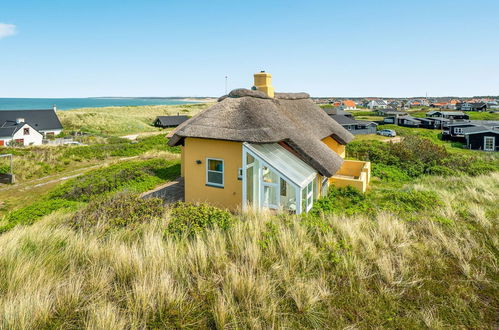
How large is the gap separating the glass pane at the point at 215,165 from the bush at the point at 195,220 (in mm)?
4984

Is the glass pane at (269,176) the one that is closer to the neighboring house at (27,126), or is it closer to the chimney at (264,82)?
the chimney at (264,82)

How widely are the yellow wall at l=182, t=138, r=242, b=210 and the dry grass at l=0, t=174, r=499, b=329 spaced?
5.57m

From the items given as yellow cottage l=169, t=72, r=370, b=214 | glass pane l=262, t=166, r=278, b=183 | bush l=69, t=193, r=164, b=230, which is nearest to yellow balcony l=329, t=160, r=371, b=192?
yellow cottage l=169, t=72, r=370, b=214

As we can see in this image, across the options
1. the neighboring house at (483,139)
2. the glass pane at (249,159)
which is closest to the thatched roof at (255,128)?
the glass pane at (249,159)

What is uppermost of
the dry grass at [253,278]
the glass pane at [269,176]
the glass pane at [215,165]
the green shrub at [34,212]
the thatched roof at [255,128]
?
the thatched roof at [255,128]

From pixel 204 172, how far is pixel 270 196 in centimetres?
303

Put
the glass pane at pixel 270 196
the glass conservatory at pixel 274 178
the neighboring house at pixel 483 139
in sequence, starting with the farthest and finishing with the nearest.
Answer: the neighboring house at pixel 483 139
the glass pane at pixel 270 196
the glass conservatory at pixel 274 178

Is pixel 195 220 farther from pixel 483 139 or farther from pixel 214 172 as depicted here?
pixel 483 139

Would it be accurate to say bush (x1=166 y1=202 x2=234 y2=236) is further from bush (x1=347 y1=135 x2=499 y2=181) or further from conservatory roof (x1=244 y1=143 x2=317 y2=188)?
bush (x1=347 y1=135 x2=499 y2=181)

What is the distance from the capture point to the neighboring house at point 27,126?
41.2m

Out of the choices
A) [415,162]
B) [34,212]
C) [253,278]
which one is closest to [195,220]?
[253,278]

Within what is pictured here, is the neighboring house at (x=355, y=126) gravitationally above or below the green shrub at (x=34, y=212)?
above

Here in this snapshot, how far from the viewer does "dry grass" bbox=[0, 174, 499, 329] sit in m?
3.79

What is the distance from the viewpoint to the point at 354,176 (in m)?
19.0
